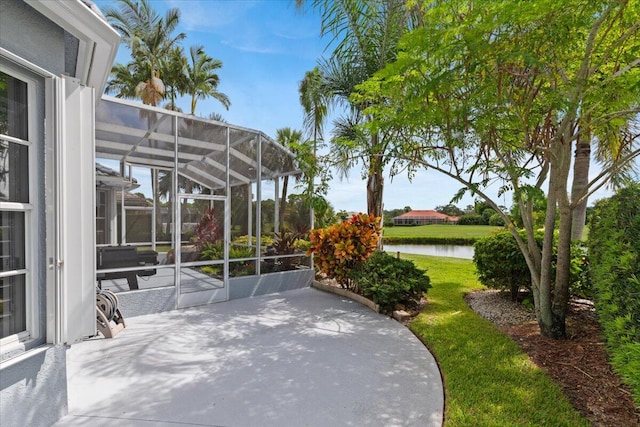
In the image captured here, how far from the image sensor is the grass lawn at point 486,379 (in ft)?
8.98

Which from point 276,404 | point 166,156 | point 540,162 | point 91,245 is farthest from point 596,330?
point 166,156

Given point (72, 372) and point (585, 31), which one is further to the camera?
point (585, 31)

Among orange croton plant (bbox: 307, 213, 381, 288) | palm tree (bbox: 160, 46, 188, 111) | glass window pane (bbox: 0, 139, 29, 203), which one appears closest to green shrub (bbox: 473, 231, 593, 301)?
orange croton plant (bbox: 307, 213, 381, 288)

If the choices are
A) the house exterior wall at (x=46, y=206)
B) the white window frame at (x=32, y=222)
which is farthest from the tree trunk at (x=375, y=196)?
the white window frame at (x=32, y=222)

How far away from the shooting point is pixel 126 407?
9.59 feet

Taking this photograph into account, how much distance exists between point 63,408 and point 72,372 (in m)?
1.00

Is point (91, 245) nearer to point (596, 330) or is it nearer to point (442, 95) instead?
point (442, 95)

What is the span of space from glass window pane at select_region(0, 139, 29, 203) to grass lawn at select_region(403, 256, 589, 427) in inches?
146

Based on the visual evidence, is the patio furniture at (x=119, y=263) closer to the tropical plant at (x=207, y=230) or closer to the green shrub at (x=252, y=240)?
the tropical plant at (x=207, y=230)

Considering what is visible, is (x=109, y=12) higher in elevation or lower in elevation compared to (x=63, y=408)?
higher

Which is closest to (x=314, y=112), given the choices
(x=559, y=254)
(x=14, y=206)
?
(x=559, y=254)

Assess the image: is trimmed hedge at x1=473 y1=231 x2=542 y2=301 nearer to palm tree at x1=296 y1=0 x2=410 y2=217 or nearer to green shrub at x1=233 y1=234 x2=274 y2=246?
palm tree at x1=296 y1=0 x2=410 y2=217

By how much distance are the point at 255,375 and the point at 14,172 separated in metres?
2.81

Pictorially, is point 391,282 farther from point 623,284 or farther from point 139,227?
point 139,227
